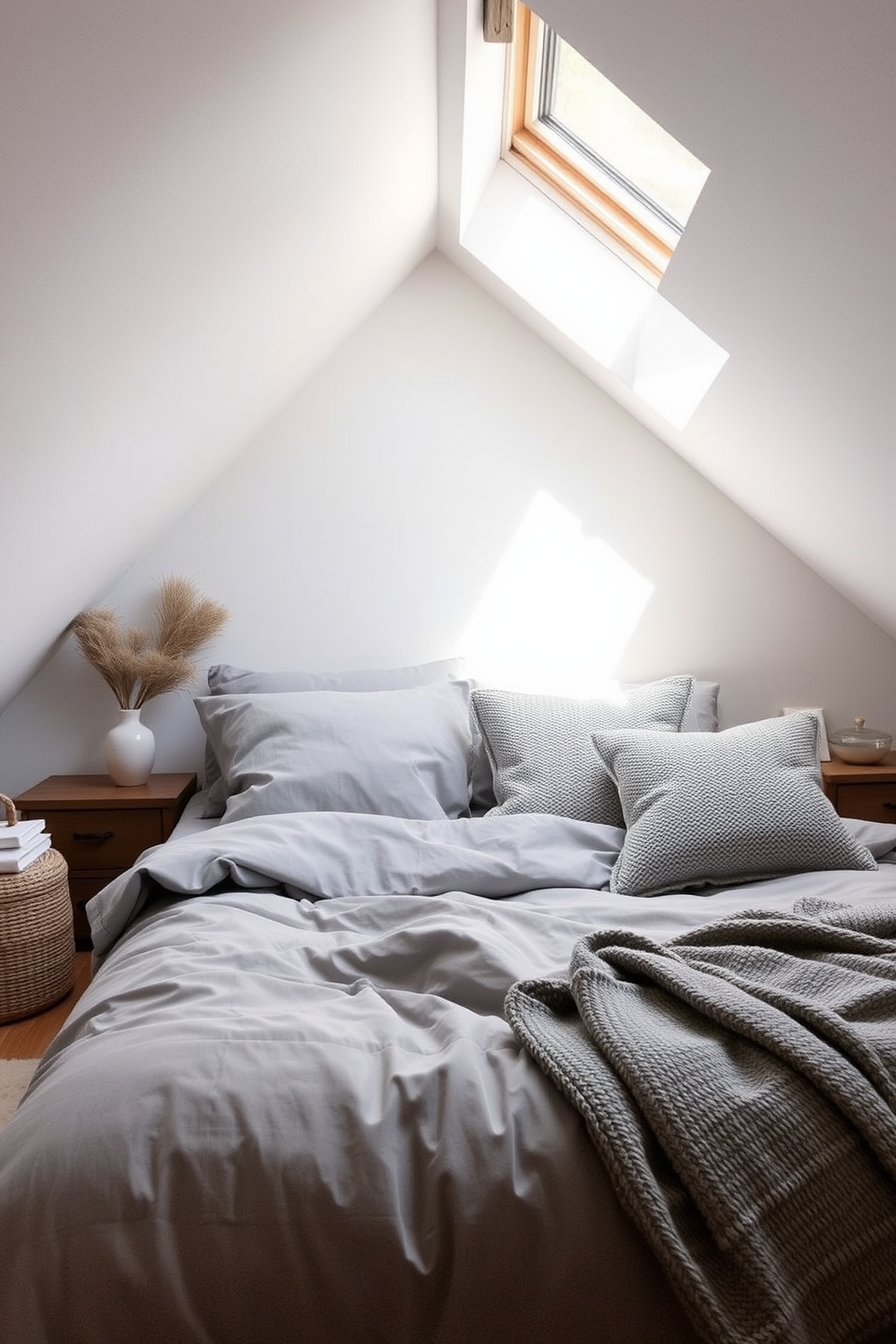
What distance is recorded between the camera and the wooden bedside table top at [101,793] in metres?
3.13

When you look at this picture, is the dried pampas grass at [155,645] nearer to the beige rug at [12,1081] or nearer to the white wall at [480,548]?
the white wall at [480,548]

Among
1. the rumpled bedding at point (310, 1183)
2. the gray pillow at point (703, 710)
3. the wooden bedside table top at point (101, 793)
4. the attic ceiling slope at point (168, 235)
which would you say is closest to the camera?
the rumpled bedding at point (310, 1183)

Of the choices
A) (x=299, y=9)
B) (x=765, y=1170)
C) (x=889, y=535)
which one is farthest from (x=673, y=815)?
(x=299, y=9)

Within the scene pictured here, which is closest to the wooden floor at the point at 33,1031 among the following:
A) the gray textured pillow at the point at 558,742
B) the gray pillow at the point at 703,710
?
the gray textured pillow at the point at 558,742

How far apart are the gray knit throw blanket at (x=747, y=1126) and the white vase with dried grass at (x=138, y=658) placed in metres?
2.07

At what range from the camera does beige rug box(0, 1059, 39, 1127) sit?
238 cm

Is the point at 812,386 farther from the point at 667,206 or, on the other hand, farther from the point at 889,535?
the point at 667,206

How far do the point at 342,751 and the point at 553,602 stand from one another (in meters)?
1.10

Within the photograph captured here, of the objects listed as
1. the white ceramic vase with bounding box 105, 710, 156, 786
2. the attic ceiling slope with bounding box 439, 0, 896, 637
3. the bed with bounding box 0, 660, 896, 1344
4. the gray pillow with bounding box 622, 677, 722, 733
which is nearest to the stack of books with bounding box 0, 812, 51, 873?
the white ceramic vase with bounding box 105, 710, 156, 786

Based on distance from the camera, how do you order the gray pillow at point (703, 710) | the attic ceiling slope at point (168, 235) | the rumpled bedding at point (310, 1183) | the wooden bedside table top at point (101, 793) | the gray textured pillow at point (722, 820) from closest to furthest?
the rumpled bedding at point (310, 1183) < the attic ceiling slope at point (168, 235) < the gray textured pillow at point (722, 820) < the wooden bedside table top at point (101, 793) < the gray pillow at point (703, 710)

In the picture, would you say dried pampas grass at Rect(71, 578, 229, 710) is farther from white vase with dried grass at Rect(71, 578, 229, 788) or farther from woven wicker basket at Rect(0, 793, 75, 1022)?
woven wicker basket at Rect(0, 793, 75, 1022)

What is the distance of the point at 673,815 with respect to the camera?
2.43m

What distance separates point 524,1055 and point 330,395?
2.65 metres

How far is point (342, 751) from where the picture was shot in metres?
2.84
